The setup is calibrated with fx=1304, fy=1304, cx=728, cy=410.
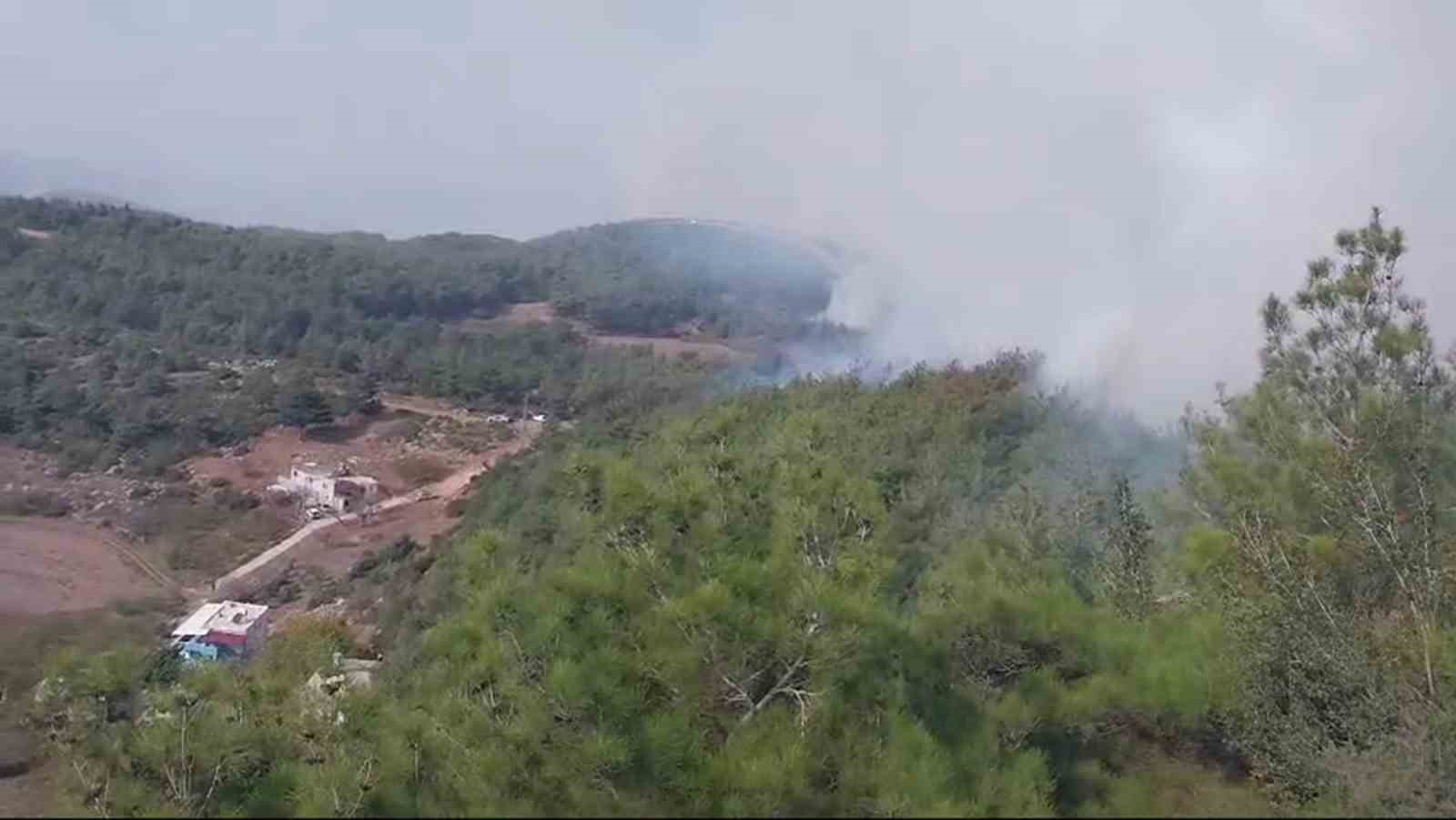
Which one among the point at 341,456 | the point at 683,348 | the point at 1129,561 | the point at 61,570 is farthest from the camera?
the point at 683,348

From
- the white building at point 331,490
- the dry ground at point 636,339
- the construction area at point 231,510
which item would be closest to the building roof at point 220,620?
the construction area at point 231,510

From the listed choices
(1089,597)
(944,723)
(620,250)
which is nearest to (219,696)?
(944,723)

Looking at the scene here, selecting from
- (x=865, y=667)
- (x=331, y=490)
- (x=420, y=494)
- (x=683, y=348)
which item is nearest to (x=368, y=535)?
(x=331, y=490)

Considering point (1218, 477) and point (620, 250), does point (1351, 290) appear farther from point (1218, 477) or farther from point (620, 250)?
point (620, 250)

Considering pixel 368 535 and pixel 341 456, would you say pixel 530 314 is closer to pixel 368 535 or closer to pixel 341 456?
pixel 341 456

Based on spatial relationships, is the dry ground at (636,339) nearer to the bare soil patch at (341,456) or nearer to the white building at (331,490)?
the bare soil patch at (341,456)

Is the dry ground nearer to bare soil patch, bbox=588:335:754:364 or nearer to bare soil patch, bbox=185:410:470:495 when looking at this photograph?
bare soil patch, bbox=588:335:754:364

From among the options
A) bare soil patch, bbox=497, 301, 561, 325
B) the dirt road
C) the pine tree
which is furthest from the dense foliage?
bare soil patch, bbox=497, 301, 561, 325
